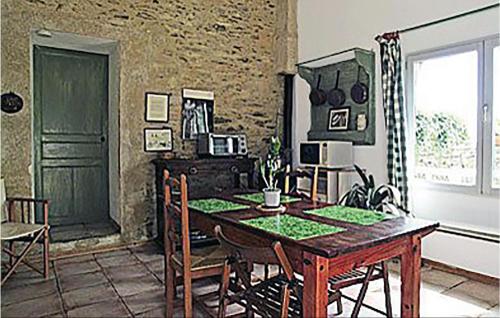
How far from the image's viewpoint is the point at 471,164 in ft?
12.2

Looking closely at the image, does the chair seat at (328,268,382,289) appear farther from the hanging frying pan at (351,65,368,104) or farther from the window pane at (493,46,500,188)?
the hanging frying pan at (351,65,368,104)

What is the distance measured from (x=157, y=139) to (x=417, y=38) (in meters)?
3.17

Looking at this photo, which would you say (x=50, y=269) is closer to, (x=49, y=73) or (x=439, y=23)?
(x=49, y=73)

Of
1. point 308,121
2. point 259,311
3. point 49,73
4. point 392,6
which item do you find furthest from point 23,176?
point 392,6

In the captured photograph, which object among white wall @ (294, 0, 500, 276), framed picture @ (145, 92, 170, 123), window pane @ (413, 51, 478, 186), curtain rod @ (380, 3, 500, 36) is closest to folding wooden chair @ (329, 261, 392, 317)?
white wall @ (294, 0, 500, 276)

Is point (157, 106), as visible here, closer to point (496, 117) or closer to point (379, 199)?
point (379, 199)

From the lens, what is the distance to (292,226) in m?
2.13

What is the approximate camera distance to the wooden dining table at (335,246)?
173cm

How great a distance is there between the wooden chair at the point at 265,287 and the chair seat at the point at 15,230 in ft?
6.91

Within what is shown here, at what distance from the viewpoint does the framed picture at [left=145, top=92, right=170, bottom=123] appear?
4.71 m

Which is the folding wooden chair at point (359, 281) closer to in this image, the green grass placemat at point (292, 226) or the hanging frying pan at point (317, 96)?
the green grass placemat at point (292, 226)

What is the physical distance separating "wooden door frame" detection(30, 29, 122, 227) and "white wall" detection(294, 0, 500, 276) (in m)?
2.60

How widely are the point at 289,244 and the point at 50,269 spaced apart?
286 cm

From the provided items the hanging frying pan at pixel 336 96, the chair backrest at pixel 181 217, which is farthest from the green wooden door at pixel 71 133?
the hanging frying pan at pixel 336 96
